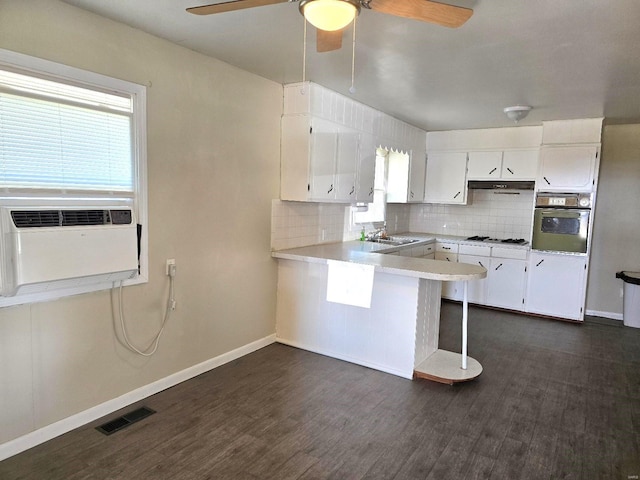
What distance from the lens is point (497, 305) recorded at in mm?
5418

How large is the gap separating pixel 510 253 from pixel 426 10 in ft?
13.9

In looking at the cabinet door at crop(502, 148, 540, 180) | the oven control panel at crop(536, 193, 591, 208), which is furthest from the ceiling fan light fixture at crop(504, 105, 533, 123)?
the oven control panel at crop(536, 193, 591, 208)

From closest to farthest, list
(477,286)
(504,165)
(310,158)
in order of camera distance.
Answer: (310,158) < (504,165) < (477,286)

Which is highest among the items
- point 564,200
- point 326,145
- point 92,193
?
point 326,145

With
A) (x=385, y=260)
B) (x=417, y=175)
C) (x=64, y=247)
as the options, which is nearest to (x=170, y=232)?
(x=64, y=247)

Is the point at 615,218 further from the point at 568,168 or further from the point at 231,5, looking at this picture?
the point at 231,5

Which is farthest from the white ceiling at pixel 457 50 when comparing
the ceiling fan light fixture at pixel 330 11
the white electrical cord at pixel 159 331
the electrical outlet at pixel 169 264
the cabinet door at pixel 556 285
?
the cabinet door at pixel 556 285

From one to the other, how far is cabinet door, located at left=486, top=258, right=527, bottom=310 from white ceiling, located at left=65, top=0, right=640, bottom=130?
198 cm

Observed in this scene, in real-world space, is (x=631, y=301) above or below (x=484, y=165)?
below

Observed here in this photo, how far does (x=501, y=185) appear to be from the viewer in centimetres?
552

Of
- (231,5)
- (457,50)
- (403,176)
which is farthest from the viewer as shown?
Result: (403,176)

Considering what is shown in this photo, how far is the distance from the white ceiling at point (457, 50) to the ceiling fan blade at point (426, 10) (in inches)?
18.8

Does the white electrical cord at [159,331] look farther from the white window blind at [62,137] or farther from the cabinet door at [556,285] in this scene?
the cabinet door at [556,285]

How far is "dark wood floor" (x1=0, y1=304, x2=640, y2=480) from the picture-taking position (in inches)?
86.7
